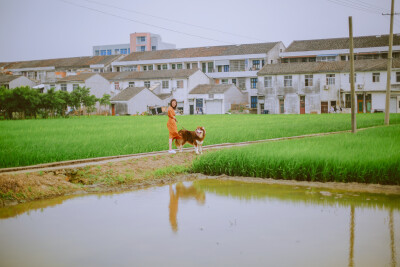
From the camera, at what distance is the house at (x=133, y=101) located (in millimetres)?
51281

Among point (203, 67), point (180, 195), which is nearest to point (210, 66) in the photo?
point (203, 67)

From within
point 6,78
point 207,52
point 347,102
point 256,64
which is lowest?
point 347,102

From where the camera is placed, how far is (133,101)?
169 feet

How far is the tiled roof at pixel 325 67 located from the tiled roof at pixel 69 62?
1024 inches

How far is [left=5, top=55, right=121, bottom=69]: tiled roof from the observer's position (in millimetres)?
66500

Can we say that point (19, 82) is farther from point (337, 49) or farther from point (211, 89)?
point (337, 49)

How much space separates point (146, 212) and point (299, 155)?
13.9 ft

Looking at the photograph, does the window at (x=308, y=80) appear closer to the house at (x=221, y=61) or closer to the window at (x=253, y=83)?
the house at (x=221, y=61)

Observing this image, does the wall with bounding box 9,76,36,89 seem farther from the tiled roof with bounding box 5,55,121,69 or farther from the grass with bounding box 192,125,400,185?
the grass with bounding box 192,125,400,185

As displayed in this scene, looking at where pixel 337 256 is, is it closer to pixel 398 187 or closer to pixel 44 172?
pixel 398 187

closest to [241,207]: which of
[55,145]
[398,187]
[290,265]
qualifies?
[290,265]

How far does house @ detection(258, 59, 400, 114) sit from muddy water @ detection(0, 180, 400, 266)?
40.7m

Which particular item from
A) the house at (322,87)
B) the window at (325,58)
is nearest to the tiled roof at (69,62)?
the house at (322,87)

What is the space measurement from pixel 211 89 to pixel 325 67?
13.5 m
